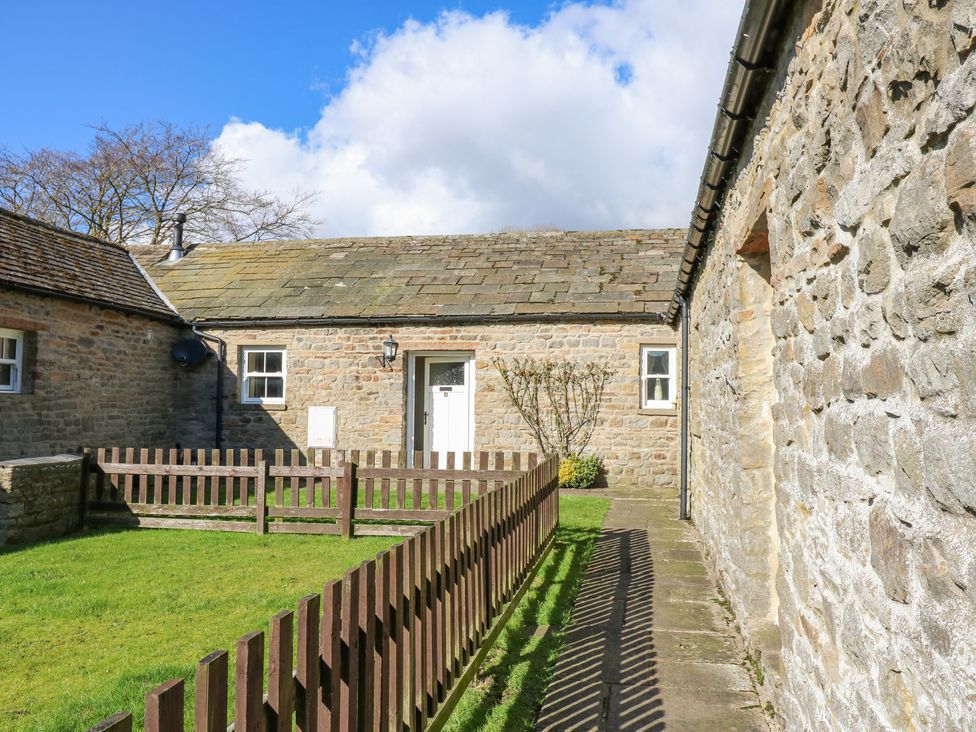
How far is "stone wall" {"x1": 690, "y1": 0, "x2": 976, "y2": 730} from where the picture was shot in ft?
4.77

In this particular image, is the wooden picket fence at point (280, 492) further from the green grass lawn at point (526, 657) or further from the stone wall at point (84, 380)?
the stone wall at point (84, 380)

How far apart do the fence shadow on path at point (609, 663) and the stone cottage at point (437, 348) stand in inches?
263

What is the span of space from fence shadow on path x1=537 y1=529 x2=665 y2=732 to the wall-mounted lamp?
7557mm

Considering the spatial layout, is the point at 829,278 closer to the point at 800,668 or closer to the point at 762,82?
the point at 800,668

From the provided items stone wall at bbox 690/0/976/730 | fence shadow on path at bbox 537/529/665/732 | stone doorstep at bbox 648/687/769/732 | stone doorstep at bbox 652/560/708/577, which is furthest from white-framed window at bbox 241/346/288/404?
stone wall at bbox 690/0/976/730

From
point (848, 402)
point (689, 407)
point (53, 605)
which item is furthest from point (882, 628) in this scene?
point (689, 407)

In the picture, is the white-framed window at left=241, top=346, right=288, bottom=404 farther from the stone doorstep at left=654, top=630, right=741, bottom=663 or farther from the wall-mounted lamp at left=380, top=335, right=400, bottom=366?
the stone doorstep at left=654, top=630, right=741, bottom=663

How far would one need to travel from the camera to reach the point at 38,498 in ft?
25.7

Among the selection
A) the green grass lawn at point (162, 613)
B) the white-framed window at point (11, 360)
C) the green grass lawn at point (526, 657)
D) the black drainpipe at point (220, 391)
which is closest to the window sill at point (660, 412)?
the green grass lawn at point (162, 613)

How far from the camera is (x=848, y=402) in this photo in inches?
87.0

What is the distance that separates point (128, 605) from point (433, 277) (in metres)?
9.90

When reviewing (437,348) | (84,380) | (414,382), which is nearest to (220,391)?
(84,380)

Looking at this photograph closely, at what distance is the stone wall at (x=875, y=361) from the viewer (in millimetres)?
1453

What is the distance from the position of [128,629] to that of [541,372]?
29.0 feet
